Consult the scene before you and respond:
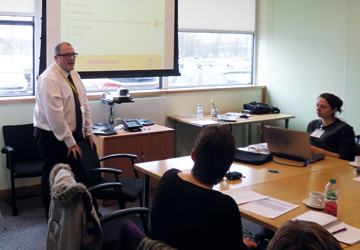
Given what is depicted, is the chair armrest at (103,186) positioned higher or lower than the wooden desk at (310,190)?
lower

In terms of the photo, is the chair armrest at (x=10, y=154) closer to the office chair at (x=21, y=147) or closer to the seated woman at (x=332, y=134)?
the office chair at (x=21, y=147)

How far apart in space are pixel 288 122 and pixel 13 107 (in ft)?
11.9

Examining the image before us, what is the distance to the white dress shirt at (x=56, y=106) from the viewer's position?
374 cm

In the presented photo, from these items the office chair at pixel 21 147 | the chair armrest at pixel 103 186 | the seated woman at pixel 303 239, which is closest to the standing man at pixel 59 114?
the office chair at pixel 21 147

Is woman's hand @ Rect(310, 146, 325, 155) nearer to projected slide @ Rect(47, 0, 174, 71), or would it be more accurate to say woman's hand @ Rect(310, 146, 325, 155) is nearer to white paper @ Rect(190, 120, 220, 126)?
white paper @ Rect(190, 120, 220, 126)

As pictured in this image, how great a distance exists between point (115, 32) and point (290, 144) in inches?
102

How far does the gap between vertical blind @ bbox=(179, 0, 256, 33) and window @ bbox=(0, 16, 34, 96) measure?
6.39 ft

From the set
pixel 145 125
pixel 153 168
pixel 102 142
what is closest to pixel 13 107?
pixel 102 142

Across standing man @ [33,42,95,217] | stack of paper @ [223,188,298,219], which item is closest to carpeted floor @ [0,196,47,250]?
standing man @ [33,42,95,217]

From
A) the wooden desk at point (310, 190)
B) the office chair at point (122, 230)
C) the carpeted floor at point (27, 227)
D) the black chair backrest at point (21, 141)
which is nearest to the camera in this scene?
the office chair at point (122, 230)

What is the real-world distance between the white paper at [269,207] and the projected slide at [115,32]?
2.99 m

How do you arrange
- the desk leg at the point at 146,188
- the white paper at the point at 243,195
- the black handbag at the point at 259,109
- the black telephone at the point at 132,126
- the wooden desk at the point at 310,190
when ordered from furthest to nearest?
the black handbag at the point at 259,109 → the black telephone at the point at 132,126 → the desk leg at the point at 146,188 → the white paper at the point at 243,195 → the wooden desk at the point at 310,190

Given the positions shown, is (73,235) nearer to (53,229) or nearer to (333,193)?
(53,229)

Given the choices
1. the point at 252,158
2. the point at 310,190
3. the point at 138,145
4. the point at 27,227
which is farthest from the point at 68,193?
the point at 138,145
